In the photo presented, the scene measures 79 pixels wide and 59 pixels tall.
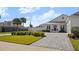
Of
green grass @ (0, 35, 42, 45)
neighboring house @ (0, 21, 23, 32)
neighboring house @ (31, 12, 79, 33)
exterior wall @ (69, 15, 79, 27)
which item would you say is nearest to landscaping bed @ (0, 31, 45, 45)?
green grass @ (0, 35, 42, 45)

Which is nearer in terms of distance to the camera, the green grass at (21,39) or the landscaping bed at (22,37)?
the green grass at (21,39)

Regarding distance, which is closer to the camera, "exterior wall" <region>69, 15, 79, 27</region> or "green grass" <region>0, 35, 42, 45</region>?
"green grass" <region>0, 35, 42, 45</region>

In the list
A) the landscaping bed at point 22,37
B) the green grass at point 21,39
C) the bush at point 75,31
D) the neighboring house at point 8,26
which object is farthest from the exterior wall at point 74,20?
the neighboring house at point 8,26

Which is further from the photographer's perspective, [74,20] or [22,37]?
[74,20]

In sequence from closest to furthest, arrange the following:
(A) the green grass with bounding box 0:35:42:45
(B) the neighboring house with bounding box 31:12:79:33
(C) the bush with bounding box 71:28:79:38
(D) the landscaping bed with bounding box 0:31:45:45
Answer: (A) the green grass with bounding box 0:35:42:45 < (D) the landscaping bed with bounding box 0:31:45:45 < (C) the bush with bounding box 71:28:79:38 < (B) the neighboring house with bounding box 31:12:79:33

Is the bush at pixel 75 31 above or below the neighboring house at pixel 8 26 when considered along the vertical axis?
below

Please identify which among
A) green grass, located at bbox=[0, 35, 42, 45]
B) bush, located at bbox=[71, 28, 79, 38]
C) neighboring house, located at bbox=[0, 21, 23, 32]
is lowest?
green grass, located at bbox=[0, 35, 42, 45]

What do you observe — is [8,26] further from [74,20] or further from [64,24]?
[74,20]

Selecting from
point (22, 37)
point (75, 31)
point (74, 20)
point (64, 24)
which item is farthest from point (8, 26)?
point (74, 20)

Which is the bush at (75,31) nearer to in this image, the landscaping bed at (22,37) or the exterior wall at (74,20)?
the exterior wall at (74,20)

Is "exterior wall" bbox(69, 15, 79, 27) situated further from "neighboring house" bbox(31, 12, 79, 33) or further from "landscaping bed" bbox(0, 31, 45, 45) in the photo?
"landscaping bed" bbox(0, 31, 45, 45)
